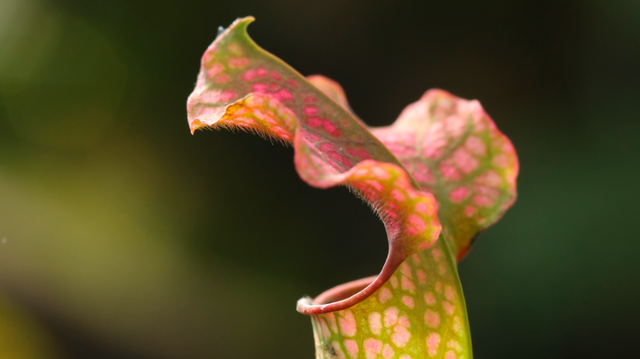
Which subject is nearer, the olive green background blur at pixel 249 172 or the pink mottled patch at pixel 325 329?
the pink mottled patch at pixel 325 329

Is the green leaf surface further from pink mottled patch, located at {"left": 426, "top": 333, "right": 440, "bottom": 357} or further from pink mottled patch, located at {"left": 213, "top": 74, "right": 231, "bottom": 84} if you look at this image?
pink mottled patch, located at {"left": 213, "top": 74, "right": 231, "bottom": 84}

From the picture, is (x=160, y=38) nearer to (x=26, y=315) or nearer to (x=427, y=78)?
(x=427, y=78)

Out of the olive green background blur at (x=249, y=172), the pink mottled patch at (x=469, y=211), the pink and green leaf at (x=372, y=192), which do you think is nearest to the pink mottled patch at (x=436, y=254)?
the pink and green leaf at (x=372, y=192)

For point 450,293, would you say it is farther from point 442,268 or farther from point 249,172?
point 249,172

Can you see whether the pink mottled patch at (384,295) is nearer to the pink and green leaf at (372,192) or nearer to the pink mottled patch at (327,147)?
the pink and green leaf at (372,192)

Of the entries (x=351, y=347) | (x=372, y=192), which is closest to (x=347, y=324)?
(x=351, y=347)

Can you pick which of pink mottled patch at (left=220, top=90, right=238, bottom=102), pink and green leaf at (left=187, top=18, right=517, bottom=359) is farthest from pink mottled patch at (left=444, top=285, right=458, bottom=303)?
pink mottled patch at (left=220, top=90, right=238, bottom=102)
